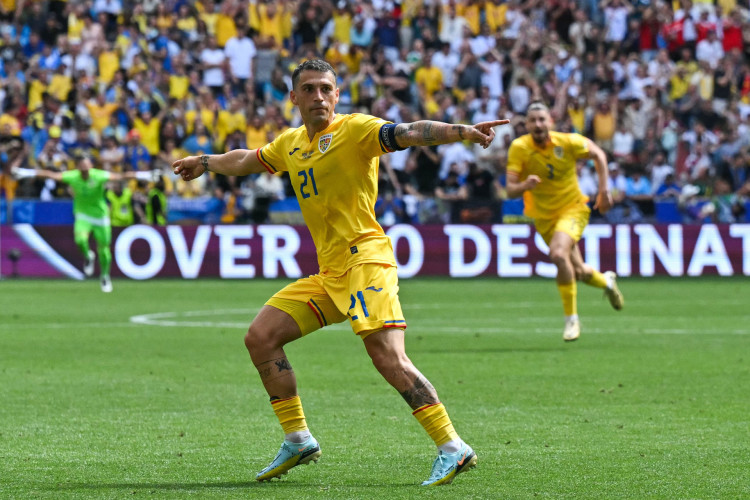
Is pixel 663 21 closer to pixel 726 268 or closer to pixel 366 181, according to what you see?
pixel 726 268

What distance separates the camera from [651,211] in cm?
2597

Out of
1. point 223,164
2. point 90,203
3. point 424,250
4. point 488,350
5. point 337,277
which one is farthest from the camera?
→ point 424,250

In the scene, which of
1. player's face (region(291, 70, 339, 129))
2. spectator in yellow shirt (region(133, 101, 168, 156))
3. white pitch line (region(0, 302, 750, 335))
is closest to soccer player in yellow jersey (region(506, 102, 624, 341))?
white pitch line (region(0, 302, 750, 335))

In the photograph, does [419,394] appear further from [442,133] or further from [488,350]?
[488,350]

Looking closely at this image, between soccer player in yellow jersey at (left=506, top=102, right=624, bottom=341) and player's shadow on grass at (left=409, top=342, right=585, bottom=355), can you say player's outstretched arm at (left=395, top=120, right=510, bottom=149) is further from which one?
soccer player in yellow jersey at (left=506, top=102, right=624, bottom=341)

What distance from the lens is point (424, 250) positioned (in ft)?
82.7

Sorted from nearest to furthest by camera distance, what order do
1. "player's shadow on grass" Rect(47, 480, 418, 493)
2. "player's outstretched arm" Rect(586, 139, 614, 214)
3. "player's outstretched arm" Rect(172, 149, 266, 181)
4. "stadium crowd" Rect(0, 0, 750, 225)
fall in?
1. "player's shadow on grass" Rect(47, 480, 418, 493)
2. "player's outstretched arm" Rect(172, 149, 266, 181)
3. "player's outstretched arm" Rect(586, 139, 614, 214)
4. "stadium crowd" Rect(0, 0, 750, 225)

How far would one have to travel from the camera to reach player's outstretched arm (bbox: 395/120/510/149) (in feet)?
19.9

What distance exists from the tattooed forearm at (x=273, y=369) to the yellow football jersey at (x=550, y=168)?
7604 mm

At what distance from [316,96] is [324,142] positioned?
250 mm

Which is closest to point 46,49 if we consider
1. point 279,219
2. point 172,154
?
point 172,154

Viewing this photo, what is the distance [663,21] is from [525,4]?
3273mm

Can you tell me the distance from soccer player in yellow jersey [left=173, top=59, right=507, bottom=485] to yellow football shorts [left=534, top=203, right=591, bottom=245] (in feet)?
25.1

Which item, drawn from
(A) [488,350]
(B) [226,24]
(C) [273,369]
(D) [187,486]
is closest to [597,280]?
(A) [488,350]
